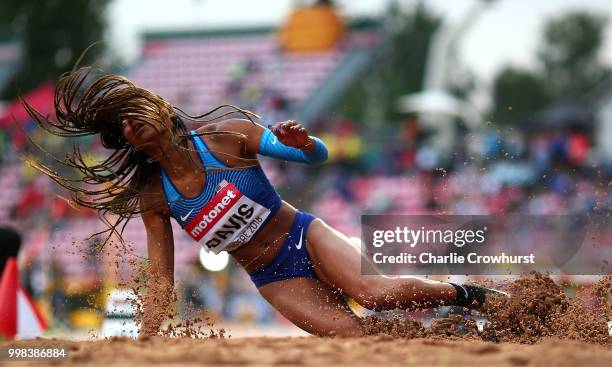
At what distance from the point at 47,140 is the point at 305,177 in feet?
20.4

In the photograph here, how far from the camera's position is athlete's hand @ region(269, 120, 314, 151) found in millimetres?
6125

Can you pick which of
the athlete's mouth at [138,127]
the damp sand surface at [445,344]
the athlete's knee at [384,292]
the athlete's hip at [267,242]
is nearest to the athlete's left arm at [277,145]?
the athlete's hip at [267,242]

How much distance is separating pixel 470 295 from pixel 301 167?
39.9ft

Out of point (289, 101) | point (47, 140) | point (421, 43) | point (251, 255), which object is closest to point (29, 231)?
point (47, 140)

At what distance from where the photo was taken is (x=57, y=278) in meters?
16.5

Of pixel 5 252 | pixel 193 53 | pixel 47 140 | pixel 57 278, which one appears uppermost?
pixel 193 53

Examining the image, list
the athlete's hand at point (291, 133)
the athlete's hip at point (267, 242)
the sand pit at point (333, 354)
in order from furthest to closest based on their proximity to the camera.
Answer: the athlete's hip at point (267, 242), the athlete's hand at point (291, 133), the sand pit at point (333, 354)

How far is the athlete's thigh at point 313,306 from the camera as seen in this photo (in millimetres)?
6621

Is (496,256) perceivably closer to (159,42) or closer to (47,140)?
(47,140)

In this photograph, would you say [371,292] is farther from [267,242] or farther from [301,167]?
[301,167]

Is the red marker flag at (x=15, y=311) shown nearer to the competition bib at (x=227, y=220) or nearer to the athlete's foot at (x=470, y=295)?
the competition bib at (x=227, y=220)

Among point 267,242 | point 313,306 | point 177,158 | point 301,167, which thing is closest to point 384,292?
point 313,306

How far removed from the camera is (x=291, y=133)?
20.1ft

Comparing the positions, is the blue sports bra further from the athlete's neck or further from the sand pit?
the sand pit
